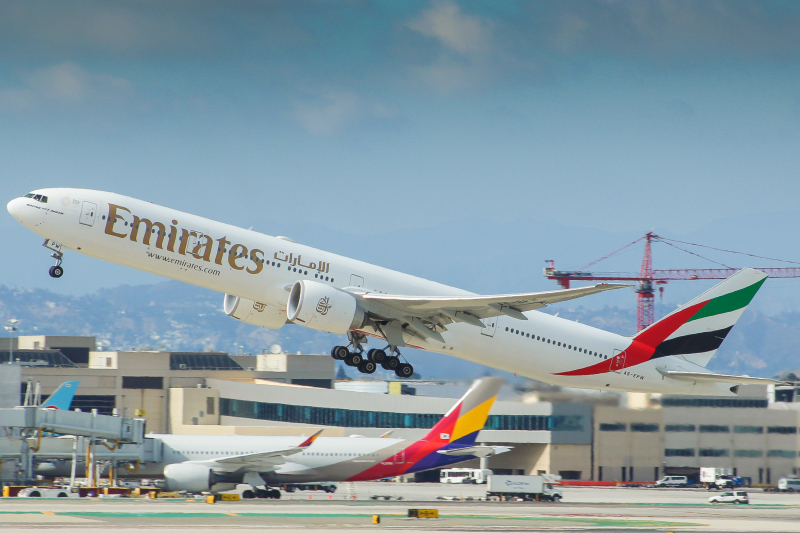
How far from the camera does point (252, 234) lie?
116 feet

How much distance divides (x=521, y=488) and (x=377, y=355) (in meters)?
22.4

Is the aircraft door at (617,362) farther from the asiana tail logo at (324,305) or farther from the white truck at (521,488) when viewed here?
the white truck at (521,488)

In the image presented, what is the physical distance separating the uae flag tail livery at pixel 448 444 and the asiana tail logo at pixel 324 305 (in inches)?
740

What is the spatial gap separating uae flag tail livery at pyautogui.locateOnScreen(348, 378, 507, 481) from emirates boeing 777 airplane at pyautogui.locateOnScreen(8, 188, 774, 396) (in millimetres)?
11034

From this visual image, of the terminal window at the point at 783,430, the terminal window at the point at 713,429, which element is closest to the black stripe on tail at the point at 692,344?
the terminal window at the point at 713,429

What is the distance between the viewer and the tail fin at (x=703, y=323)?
4209cm

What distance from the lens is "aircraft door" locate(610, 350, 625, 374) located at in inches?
1604

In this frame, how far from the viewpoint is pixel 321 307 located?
33.9m

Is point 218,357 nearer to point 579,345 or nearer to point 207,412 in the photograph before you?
point 207,412

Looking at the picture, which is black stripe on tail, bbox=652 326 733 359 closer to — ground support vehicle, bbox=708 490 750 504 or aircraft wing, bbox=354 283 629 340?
aircraft wing, bbox=354 283 629 340

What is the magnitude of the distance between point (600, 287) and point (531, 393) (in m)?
22.6

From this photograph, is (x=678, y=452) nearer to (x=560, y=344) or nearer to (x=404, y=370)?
(x=560, y=344)

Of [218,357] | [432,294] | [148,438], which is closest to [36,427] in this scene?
[148,438]

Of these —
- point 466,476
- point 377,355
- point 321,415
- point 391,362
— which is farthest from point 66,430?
point 466,476
